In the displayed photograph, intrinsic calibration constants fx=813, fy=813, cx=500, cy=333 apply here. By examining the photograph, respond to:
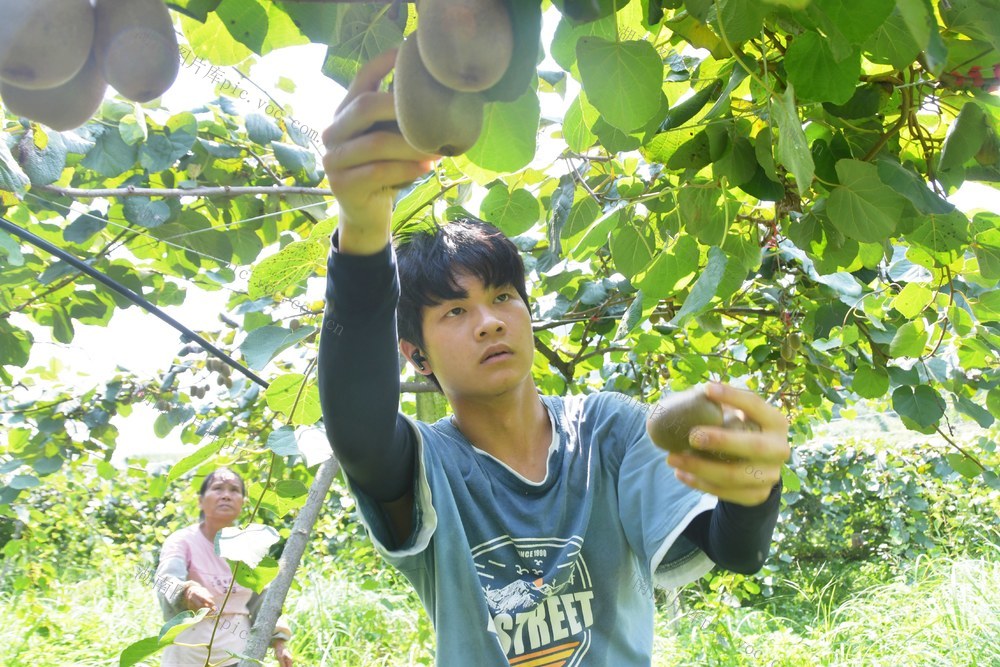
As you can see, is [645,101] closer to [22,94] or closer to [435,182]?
[435,182]

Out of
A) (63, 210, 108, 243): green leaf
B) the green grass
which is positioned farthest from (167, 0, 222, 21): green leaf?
the green grass

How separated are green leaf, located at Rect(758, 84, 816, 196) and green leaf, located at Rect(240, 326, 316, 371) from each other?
69 cm

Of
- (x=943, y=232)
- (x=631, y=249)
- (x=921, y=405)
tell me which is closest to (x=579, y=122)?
(x=631, y=249)

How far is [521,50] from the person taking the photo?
0.52 metres

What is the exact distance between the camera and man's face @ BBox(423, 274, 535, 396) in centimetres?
128

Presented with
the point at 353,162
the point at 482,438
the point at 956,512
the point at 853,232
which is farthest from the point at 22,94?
the point at 956,512

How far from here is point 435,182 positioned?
93cm

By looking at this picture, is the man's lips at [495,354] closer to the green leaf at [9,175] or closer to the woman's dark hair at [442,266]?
the woman's dark hair at [442,266]

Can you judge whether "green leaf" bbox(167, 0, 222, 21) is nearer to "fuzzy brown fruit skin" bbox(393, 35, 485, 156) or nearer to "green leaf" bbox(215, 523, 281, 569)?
"fuzzy brown fruit skin" bbox(393, 35, 485, 156)

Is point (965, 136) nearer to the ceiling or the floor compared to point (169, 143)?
nearer to the floor

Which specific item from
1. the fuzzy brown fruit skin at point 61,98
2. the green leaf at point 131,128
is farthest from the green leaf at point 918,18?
the green leaf at point 131,128

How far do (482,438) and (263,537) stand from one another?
0.44m

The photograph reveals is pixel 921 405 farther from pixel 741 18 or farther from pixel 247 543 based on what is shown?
pixel 247 543

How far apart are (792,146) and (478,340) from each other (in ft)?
2.24
